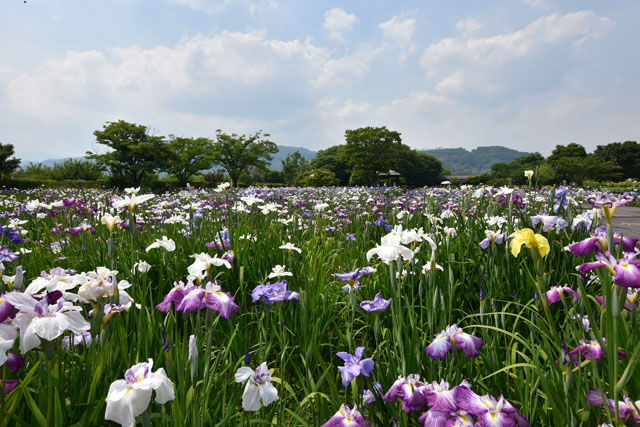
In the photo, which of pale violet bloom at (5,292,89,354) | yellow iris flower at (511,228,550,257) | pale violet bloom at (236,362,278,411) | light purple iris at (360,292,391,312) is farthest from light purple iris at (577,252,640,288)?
pale violet bloom at (5,292,89,354)

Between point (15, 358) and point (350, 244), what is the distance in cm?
410

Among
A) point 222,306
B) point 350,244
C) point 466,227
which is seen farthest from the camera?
point 350,244

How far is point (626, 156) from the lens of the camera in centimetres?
7706

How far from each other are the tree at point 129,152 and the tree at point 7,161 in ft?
52.1

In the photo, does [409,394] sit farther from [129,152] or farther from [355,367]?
[129,152]

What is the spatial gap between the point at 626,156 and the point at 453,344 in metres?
104

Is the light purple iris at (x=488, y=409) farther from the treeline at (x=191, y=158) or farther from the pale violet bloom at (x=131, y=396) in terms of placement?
the treeline at (x=191, y=158)

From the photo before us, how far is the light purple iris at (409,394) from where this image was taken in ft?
4.13

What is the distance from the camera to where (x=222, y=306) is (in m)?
1.50

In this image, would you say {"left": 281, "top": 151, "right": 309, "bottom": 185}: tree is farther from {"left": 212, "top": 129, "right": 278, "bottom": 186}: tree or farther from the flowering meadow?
the flowering meadow

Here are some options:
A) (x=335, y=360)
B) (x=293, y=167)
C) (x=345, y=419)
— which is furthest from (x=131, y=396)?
(x=293, y=167)

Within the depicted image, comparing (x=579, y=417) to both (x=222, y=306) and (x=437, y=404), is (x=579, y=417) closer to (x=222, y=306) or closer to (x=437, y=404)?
(x=437, y=404)

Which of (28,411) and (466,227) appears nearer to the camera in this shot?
(28,411)

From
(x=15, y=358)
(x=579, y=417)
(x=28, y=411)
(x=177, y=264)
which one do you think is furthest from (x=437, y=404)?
(x=177, y=264)
